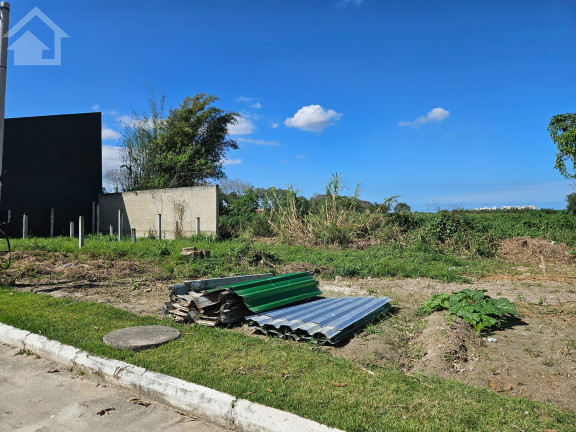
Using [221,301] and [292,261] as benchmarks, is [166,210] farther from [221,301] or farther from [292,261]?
[221,301]

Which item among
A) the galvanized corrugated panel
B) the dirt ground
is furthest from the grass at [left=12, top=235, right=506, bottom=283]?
the galvanized corrugated panel

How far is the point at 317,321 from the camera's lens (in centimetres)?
505

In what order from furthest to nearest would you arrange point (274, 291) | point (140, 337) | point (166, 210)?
point (166, 210)
point (274, 291)
point (140, 337)

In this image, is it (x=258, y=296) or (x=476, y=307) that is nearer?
(x=476, y=307)

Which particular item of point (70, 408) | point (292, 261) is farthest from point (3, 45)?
point (292, 261)

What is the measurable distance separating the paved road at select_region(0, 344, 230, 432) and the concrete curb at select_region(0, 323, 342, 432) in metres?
0.08

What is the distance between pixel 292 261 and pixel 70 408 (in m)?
7.90

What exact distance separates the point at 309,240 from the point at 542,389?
11692mm

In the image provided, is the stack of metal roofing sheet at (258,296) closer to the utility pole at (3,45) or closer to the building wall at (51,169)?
the utility pole at (3,45)

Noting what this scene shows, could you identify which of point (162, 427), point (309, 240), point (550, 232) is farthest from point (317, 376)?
point (550, 232)

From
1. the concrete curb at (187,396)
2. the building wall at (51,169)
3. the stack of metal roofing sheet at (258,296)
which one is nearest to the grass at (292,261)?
the stack of metal roofing sheet at (258,296)

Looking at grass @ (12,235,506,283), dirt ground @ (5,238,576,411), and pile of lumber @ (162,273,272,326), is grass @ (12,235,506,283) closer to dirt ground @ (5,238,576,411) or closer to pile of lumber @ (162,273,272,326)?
dirt ground @ (5,238,576,411)

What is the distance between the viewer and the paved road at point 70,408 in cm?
303

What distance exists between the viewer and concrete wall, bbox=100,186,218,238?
56.0ft
